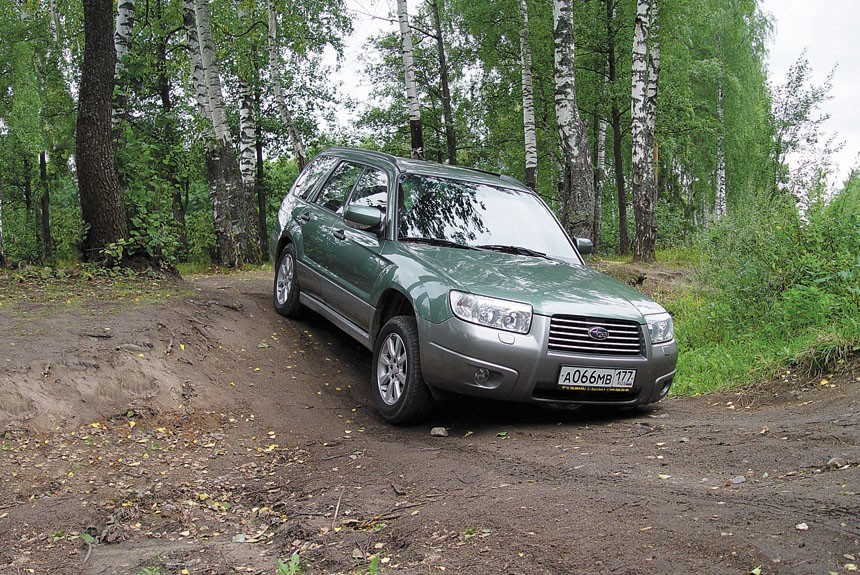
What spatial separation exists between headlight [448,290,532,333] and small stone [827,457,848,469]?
1985mm

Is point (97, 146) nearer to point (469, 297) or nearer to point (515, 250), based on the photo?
point (515, 250)

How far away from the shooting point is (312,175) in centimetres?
859

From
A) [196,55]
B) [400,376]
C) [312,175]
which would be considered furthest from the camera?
[196,55]

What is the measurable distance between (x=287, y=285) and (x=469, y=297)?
11.5ft

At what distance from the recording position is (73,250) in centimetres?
1075

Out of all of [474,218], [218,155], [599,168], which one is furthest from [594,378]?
[599,168]

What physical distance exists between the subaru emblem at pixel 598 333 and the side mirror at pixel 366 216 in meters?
2.03

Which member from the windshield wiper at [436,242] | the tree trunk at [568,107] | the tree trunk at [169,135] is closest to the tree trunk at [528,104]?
the tree trunk at [568,107]

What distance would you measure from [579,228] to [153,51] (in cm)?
828

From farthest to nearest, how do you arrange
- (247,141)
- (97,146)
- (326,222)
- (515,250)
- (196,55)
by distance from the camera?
(247,141), (196,55), (97,146), (326,222), (515,250)

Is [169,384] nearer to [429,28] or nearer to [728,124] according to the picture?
[429,28]

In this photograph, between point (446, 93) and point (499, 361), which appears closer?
point (499, 361)

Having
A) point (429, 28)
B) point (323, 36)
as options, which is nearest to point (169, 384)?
point (323, 36)

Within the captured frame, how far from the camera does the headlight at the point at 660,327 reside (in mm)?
5695
